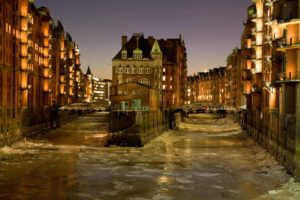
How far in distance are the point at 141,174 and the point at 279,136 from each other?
12796mm

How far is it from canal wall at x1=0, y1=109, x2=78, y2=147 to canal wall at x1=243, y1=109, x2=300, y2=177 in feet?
91.9

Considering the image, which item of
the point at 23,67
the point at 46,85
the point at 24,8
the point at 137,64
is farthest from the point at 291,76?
the point at 137,64

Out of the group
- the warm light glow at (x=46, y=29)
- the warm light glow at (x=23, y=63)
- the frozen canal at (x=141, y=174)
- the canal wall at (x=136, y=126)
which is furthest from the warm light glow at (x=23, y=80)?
the warm light glow at (x=46, y=29)

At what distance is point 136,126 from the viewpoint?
60594 mm

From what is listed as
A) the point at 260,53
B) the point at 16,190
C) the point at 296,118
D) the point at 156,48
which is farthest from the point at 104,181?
the point at 156,48

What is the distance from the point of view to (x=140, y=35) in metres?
107

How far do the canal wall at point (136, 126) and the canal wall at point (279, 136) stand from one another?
15293mm

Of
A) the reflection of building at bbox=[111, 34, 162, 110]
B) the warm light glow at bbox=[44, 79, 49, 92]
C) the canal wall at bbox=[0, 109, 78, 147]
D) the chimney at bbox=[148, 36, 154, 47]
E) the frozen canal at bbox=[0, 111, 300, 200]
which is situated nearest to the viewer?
the frozen canal at bbox=[0, 111, 300, 200]

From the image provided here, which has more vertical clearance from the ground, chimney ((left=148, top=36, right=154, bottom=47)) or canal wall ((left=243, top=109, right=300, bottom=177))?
chimney ((left=148, top=36, right=154, bottom=47))

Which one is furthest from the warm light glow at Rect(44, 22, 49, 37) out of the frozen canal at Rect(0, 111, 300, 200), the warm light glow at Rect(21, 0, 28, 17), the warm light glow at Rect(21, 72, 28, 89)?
the frozen canal at Rect(0, 111, 300, 200)

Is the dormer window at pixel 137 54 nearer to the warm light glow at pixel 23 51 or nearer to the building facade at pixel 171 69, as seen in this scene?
the building facade at pixel 171 69

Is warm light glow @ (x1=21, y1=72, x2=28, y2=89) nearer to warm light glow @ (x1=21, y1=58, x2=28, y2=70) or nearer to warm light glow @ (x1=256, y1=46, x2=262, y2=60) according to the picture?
warm light glow @ (x1=21, y1=58, x2=28, y2=70)

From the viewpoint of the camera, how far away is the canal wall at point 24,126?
5112cm

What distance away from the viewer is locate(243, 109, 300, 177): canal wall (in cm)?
3303
